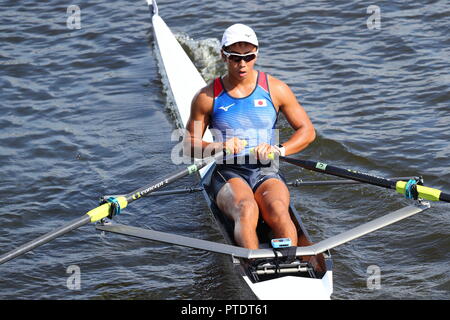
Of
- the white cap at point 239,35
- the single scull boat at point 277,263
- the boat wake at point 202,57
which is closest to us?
the single scull boat at point 277,263

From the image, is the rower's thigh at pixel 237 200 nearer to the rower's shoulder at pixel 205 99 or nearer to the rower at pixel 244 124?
the rower at pixel 244 124

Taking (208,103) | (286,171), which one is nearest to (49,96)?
(286,171)

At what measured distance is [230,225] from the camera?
6.70m

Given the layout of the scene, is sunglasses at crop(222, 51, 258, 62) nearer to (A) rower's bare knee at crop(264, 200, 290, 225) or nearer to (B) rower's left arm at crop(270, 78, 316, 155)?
(B) rower's left arm at crop(270, 78, 316, 155)

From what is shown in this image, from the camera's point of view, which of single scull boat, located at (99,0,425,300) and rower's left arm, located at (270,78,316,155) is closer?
single scull boat, located at (99,0,425,300)

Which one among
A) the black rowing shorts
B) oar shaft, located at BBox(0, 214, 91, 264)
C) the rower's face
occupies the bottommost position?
oar shaft, located at BBox(0, 214, 91, 264)

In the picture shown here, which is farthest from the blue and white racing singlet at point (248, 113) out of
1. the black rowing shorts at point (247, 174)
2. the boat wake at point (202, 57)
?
the boat wake at point (202, 57)

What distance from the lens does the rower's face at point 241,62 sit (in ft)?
21.4

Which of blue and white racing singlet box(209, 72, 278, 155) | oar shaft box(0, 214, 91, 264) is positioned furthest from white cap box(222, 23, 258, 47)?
oar shaft box(0, 214, 91, 264)

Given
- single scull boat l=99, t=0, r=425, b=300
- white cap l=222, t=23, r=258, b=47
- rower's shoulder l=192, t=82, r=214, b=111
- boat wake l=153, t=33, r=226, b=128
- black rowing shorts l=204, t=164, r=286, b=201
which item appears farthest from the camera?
boat wake l=153, t=33, r=226, b=128

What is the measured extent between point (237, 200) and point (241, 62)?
4.09ft

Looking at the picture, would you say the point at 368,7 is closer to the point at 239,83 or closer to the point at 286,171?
the point at 286,171

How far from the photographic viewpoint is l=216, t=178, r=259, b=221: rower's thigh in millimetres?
6301

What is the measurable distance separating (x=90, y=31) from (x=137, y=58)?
1.76 meters
